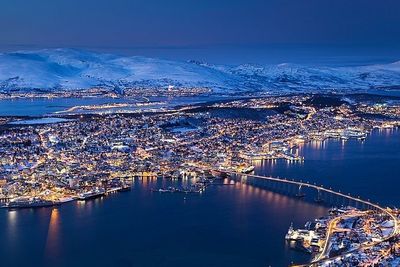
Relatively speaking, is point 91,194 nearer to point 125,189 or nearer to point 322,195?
point 125,189

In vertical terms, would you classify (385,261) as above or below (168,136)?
below

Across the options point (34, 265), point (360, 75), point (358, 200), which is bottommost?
point (34, 265)

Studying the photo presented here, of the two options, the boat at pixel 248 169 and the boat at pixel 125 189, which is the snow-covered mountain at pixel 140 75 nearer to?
the boat at pixel 248 169

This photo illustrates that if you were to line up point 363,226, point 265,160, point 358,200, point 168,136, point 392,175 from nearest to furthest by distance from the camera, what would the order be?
point 363,226 → point 358,200 → point 392,175 → point 265,160 → point 168,136

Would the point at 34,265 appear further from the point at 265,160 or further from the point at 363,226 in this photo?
the point at 265,160

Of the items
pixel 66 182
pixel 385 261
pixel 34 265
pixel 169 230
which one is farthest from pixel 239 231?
pixel 66 182

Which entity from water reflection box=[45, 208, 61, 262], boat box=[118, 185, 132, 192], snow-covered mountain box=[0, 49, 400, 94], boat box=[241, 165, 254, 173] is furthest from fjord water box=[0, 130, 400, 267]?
snow-covered mountain box=[0, 49, 400, 94]

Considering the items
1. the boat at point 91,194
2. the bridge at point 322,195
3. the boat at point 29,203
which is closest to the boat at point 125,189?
the boat at point 91,194
